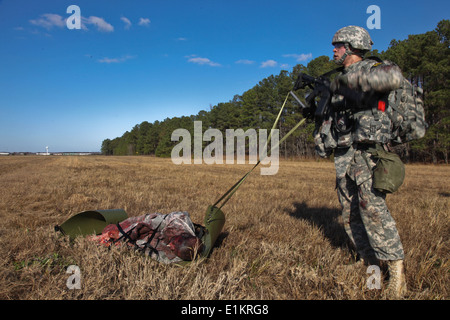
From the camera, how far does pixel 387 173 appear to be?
2.23 metres

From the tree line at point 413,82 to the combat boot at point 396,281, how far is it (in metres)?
1.95

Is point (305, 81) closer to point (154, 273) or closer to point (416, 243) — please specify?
point (416, 243)

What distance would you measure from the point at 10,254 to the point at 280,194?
6.03m

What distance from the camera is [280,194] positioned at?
7324mm

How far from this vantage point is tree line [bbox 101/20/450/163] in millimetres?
24734

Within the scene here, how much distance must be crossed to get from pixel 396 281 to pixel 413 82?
35351 mm

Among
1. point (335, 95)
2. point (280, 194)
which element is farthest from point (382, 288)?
point (280, 194)

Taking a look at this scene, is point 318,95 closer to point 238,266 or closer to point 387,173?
point 387,173

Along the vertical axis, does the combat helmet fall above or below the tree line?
below

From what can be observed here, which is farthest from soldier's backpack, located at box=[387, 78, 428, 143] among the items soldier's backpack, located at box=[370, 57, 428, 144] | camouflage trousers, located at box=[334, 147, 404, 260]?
camouflage trousers, located at box=[334, 147, 404, 260]

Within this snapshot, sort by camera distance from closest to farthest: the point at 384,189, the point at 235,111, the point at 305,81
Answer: the point at 384,189, the point at 305,81, the point at 235,111

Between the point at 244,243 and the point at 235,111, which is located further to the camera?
the point at 235,111

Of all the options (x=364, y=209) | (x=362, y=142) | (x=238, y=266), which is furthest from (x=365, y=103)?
(x=238, y=266)

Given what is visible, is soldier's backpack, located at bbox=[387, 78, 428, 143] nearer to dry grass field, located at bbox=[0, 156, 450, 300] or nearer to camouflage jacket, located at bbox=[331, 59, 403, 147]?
camouflage jacket, located at bbox=[331, 59, 403, 147]
